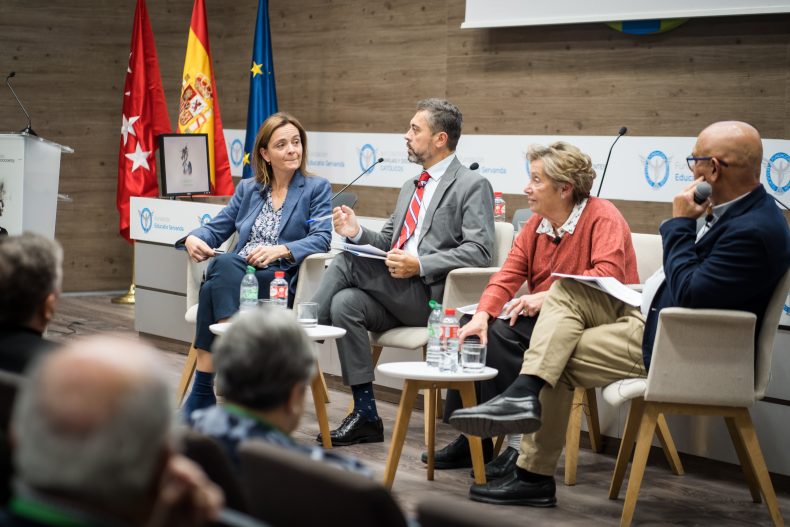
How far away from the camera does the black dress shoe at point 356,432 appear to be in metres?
4.19

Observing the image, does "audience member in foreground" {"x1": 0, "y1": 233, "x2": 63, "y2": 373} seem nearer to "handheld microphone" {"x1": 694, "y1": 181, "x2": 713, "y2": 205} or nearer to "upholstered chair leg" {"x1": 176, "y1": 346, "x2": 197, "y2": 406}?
"handheld microphone" {"x1": 694, "y1": 181, "x2": 713, "y2": 205}

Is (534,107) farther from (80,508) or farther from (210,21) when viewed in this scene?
(80,508)

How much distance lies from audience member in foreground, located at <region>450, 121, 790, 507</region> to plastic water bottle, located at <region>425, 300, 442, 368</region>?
13.4 inches

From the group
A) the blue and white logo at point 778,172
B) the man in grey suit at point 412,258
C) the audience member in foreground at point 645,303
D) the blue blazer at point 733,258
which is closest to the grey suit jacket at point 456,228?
the man in grey suit at point 412,258

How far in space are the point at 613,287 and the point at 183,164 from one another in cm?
330

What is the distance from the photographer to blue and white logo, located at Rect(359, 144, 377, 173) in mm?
A: 7590

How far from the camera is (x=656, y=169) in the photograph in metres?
6.00

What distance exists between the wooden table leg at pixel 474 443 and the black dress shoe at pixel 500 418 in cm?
36

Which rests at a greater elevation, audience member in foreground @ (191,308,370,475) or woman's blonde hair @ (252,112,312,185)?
woman's blonde hair @ (252,112,312,185)

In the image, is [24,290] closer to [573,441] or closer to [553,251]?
[553,251]

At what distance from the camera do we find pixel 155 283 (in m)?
5.99

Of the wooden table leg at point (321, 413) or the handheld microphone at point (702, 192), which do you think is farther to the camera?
the wooden table leg at point (321, 413)

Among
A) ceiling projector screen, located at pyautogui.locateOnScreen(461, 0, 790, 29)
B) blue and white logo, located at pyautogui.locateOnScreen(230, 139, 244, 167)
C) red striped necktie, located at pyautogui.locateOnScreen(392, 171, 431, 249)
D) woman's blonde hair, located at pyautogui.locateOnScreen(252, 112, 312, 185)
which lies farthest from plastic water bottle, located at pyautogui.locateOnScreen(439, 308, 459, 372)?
blue and white logo, located at pyautogui.locateOnScreen(230, 139, 244, 167)

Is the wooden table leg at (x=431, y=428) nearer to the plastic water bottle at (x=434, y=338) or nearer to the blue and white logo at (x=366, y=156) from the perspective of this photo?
the plastic water bottle at (x=434, y=338)
